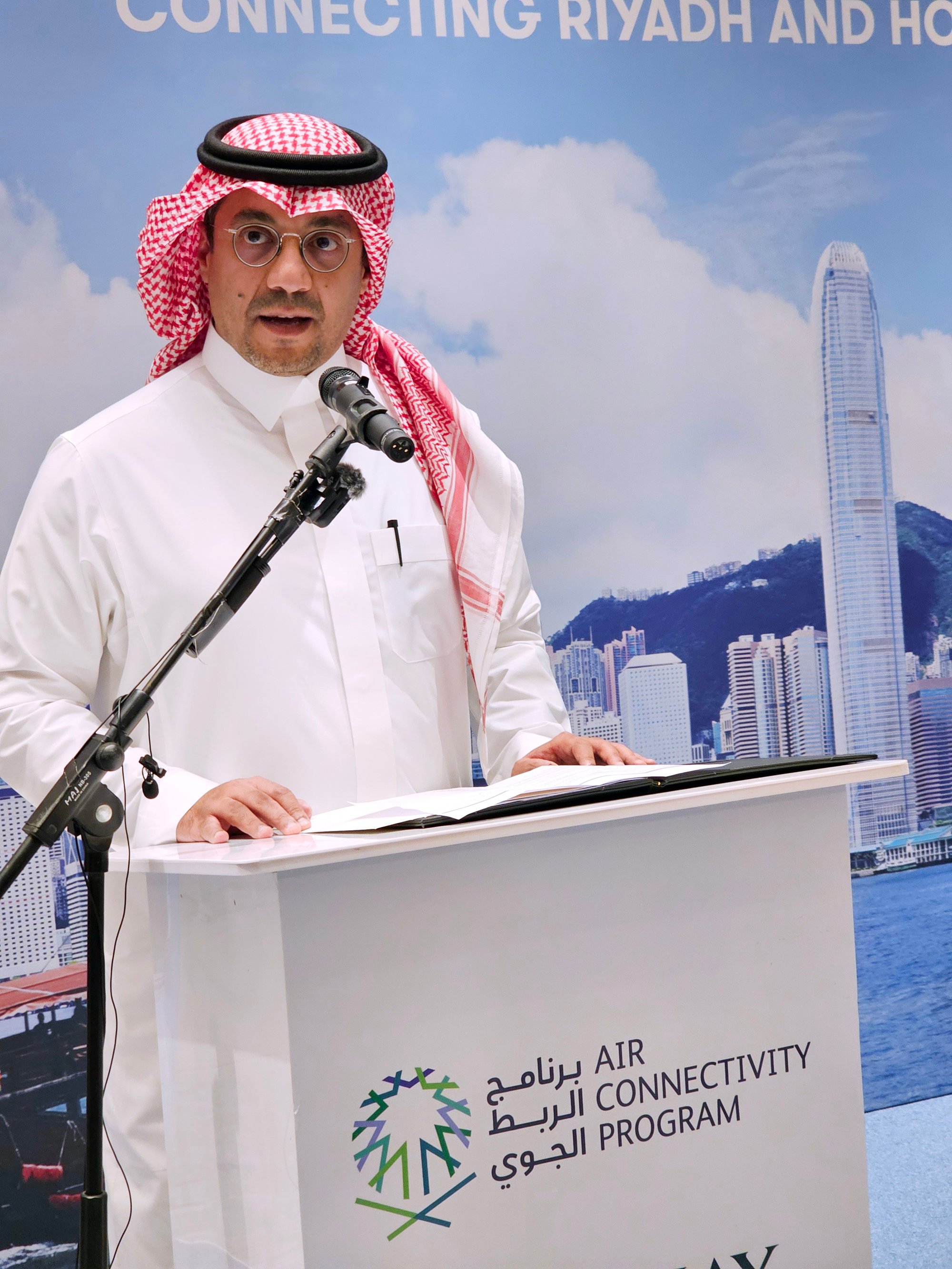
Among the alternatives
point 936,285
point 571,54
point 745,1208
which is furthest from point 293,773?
point 936,285

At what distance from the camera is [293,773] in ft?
5.80

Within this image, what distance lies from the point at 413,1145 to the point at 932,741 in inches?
104

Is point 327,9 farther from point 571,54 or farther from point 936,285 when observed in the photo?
Answer: point 936,285

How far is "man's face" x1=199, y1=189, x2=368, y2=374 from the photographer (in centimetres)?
182

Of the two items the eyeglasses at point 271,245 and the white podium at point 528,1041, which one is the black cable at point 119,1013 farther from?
the eyeglasses at point 271,245

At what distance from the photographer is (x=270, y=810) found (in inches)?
51.2

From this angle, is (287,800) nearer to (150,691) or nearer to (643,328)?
(150,691)

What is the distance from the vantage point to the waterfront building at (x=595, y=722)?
10.3 ft

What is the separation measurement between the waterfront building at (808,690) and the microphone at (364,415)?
2.20 meters

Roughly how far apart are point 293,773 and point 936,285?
2464 millimetres

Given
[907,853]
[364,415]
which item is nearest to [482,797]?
[364,415]

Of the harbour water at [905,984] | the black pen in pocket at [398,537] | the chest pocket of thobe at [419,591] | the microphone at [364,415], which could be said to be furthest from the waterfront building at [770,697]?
the microphone at [364,415]

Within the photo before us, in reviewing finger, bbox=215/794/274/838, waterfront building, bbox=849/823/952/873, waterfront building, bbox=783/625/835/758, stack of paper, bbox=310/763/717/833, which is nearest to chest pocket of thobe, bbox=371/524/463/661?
stack of paper, bbox=310/763/717/833

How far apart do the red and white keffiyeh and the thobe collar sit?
0.11m
